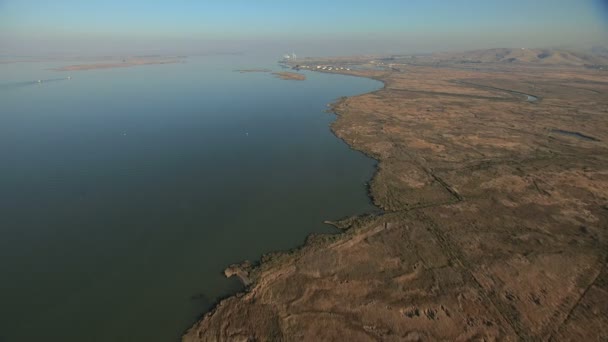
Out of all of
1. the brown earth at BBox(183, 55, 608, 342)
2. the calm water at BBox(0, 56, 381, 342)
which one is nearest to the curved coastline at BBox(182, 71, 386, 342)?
the brown earth at BBox(183, 55, 608, 342)

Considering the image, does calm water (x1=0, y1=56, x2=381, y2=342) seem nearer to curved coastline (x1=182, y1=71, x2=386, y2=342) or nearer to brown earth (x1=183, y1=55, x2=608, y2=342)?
curved coastline (x1=182, y1=71, x2=386, y2=342)

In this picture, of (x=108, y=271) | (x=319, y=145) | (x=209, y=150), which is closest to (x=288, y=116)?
(x=319, y=145)

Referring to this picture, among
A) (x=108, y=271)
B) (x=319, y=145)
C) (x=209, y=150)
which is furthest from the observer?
(x=319, y=145)

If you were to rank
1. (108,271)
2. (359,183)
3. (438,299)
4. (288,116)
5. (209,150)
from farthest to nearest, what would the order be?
(288,116)
(209,150)
(359,183)
(108,271)
(438,299)

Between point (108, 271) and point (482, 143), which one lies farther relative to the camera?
point (482, 143)

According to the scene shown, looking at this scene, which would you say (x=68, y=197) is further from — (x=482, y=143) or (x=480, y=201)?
(x=482, y=143)

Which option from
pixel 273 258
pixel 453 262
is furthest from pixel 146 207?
pixel 453 262

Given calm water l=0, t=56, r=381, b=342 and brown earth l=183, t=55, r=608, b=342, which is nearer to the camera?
brown earth l=183, t=55, r=608, b=342
